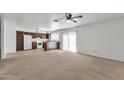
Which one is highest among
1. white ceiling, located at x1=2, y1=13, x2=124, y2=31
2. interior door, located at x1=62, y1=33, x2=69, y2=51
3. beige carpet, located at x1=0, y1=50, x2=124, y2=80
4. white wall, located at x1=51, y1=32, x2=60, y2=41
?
white ceiling, located at x1=2, y1=13, x2=124, y2=31

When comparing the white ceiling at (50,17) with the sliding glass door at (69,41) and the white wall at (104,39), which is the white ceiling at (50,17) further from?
the sliding glass door at (69,41)

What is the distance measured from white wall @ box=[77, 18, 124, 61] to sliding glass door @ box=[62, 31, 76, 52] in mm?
877

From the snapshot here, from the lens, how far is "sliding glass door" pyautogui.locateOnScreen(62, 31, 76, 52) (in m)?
7.62

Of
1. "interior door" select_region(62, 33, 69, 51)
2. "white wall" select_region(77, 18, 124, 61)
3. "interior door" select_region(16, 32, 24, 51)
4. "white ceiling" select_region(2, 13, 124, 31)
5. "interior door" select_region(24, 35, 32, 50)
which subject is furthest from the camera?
"interior door" select_region(24, 35, 32, 50)

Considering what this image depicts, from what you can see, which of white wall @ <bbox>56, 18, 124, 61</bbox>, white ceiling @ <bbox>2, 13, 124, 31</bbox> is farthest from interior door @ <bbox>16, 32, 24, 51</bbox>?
white wall @ <bbox>56, 18, 124, 61</bbox>

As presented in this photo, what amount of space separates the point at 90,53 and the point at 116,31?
2.19 meters

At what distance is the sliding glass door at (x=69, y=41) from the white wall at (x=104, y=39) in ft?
2.88

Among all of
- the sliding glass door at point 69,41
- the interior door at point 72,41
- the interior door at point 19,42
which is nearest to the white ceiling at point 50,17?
the interior door at point 72,41

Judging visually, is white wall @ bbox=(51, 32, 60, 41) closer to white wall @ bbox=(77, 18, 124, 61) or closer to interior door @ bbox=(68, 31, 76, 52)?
interior door @ bbox=(68, 31, 76, 52)

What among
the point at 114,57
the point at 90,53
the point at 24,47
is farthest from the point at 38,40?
the point at 114,57

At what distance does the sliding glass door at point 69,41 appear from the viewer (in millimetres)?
7617

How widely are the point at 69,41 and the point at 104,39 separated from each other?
3.59 metres

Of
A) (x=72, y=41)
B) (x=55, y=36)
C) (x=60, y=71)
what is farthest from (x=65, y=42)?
(x=60, y=71)

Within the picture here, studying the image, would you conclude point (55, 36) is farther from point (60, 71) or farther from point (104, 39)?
point (60, 71)
